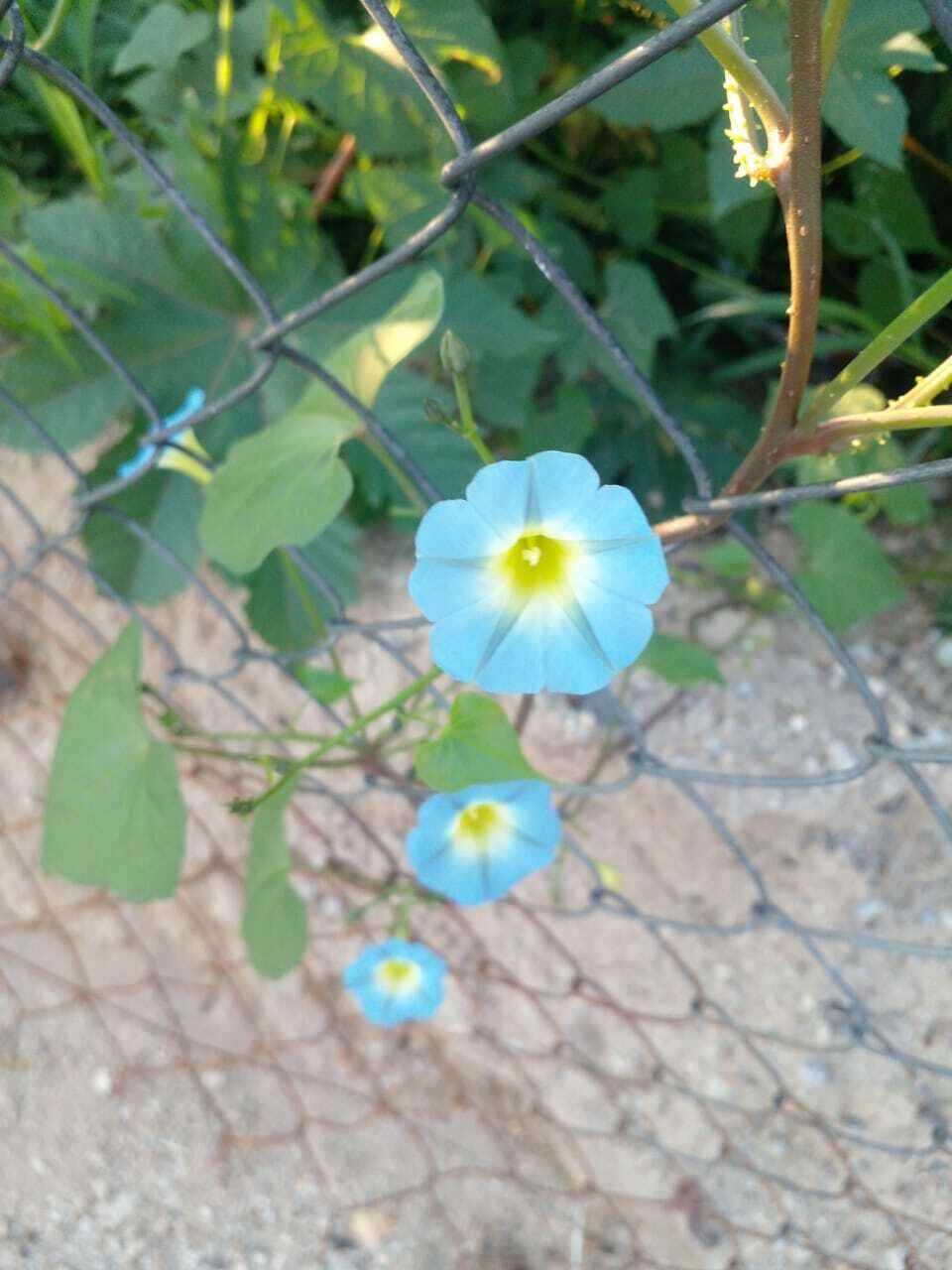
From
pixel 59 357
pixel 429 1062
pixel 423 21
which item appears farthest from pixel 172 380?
pixel 429 1062

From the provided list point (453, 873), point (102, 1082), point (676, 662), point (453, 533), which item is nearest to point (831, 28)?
point (453, 533)

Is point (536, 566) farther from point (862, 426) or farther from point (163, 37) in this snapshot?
point (163, 37)

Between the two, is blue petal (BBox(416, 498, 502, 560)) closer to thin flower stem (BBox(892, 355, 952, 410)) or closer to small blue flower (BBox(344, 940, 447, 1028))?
thin flower stem (BBox(892, 355, 952, 410))

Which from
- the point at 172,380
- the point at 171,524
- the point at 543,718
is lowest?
the point at 543,718

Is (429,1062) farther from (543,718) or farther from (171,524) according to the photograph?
(171,524)

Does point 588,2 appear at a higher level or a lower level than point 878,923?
higher

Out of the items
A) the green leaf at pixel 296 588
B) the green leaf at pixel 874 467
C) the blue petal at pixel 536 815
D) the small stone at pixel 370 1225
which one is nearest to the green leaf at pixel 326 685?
the blue petal at pixel 536 815
